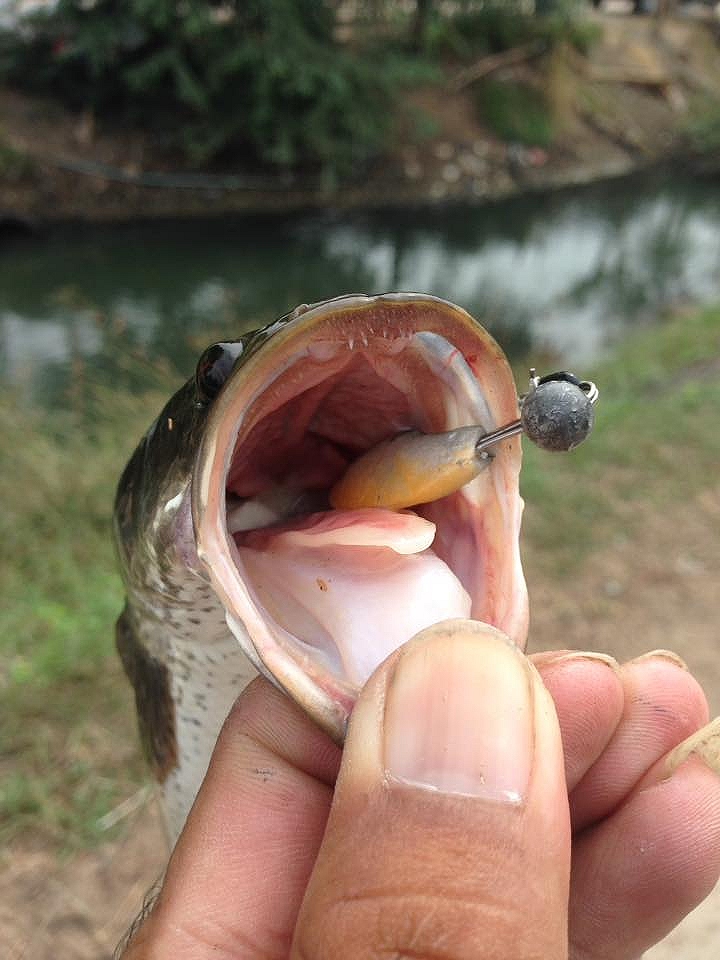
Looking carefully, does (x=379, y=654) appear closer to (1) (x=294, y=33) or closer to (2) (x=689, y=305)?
(2) (x=689, y=305)

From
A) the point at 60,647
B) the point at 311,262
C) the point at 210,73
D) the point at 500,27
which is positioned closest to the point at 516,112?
the point at 500,27

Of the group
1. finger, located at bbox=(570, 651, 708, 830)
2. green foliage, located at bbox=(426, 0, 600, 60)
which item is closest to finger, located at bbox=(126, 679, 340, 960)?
finger, located at bbox=(570, 651, 708, 830)

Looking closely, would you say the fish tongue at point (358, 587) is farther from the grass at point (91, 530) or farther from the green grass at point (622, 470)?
the green grass at point (622, 470)

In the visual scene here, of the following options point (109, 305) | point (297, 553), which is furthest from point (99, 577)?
point (109, 305)

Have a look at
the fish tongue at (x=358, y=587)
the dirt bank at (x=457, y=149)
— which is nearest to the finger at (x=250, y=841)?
the fish tongue at (x=358, y=587)

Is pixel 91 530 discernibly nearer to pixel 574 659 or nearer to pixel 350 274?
pixel 574 659

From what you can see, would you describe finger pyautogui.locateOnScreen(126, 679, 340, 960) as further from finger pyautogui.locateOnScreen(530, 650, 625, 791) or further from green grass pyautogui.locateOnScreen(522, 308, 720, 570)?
green grass pyautogui.locateOnScreen(522, 308, 720, 570)
